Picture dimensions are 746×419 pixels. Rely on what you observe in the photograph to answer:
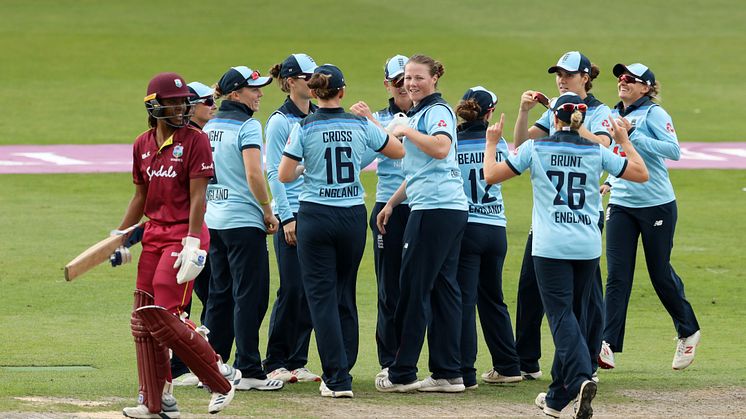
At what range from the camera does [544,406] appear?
800cm

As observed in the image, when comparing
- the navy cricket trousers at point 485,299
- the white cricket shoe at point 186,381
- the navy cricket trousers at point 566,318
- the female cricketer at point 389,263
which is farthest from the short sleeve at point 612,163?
the white cricket shoe at point 186,381

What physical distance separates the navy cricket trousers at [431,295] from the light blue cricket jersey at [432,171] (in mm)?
73

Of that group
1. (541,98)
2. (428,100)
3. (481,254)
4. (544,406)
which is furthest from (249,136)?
(544,406)

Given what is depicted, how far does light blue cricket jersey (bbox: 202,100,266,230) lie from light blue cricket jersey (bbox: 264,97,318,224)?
137mm

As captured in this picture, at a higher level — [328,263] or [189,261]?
[189,261]

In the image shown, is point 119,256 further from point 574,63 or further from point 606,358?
point 606,358

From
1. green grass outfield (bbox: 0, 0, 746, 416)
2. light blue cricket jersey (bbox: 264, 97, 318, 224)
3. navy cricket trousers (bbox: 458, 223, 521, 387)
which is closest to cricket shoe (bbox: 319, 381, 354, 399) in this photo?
green grass outfield (bbox: 0, 0, 746, 416)

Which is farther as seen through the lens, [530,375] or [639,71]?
[639,71]

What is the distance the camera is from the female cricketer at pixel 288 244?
873 cm

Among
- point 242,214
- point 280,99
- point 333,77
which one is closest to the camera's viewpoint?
point 333,77

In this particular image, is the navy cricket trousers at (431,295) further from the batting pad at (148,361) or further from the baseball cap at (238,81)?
the batting pad at (148,361)

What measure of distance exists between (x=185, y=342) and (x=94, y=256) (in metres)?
0.70

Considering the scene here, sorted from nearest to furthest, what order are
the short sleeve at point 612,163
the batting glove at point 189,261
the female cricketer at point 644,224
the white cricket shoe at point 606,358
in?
the batting glove at point 189,261 → the short sleeve at point 612,163 → the white cricket shoe at point 606,358 → the female cricketer at point 644,224

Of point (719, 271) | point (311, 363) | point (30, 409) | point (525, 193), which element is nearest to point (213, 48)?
point (525, 193)
